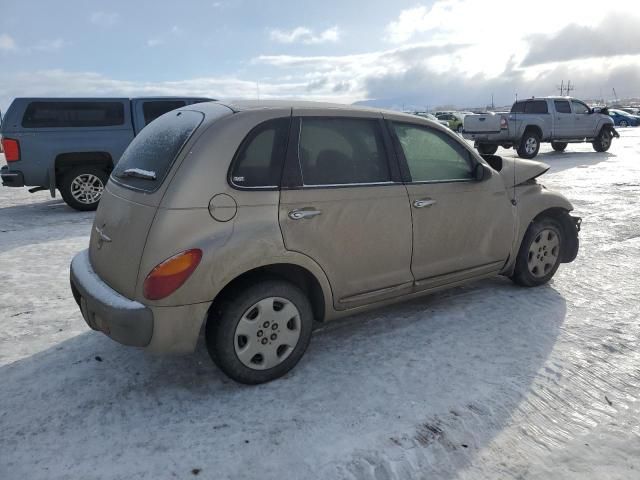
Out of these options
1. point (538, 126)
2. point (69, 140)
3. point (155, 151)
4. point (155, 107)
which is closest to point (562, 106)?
point (538, 126)

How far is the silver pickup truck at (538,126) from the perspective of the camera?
1642 centimetres

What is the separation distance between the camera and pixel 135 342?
2.84 metres

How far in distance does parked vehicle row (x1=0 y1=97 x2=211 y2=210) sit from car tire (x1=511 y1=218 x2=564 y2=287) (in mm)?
6956

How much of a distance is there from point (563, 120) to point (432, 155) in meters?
15.9

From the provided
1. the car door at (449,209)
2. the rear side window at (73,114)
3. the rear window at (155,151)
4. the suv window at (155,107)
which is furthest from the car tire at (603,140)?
the rear window at (155,151)

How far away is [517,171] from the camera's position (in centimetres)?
443

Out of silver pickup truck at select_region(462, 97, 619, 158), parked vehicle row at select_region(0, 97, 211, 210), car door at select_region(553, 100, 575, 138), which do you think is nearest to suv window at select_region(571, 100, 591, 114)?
silver pickup truck at select_region(462, 97, 619, 158)

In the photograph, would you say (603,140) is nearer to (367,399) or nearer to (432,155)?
(432,155)

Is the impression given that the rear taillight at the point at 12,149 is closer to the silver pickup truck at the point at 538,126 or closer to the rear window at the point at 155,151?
the rear window at the point at 155,151

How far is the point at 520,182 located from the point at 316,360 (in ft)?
8.03

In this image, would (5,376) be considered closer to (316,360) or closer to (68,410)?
(68,410)

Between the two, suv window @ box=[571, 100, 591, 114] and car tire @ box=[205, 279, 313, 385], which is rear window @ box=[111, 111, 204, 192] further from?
suv window @ box=[571, 100, 591, 114]

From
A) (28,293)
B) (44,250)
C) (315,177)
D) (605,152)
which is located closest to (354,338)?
(315,177)

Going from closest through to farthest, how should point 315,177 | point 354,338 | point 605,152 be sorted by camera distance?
point 315,177, point 354,338, point 605,152
